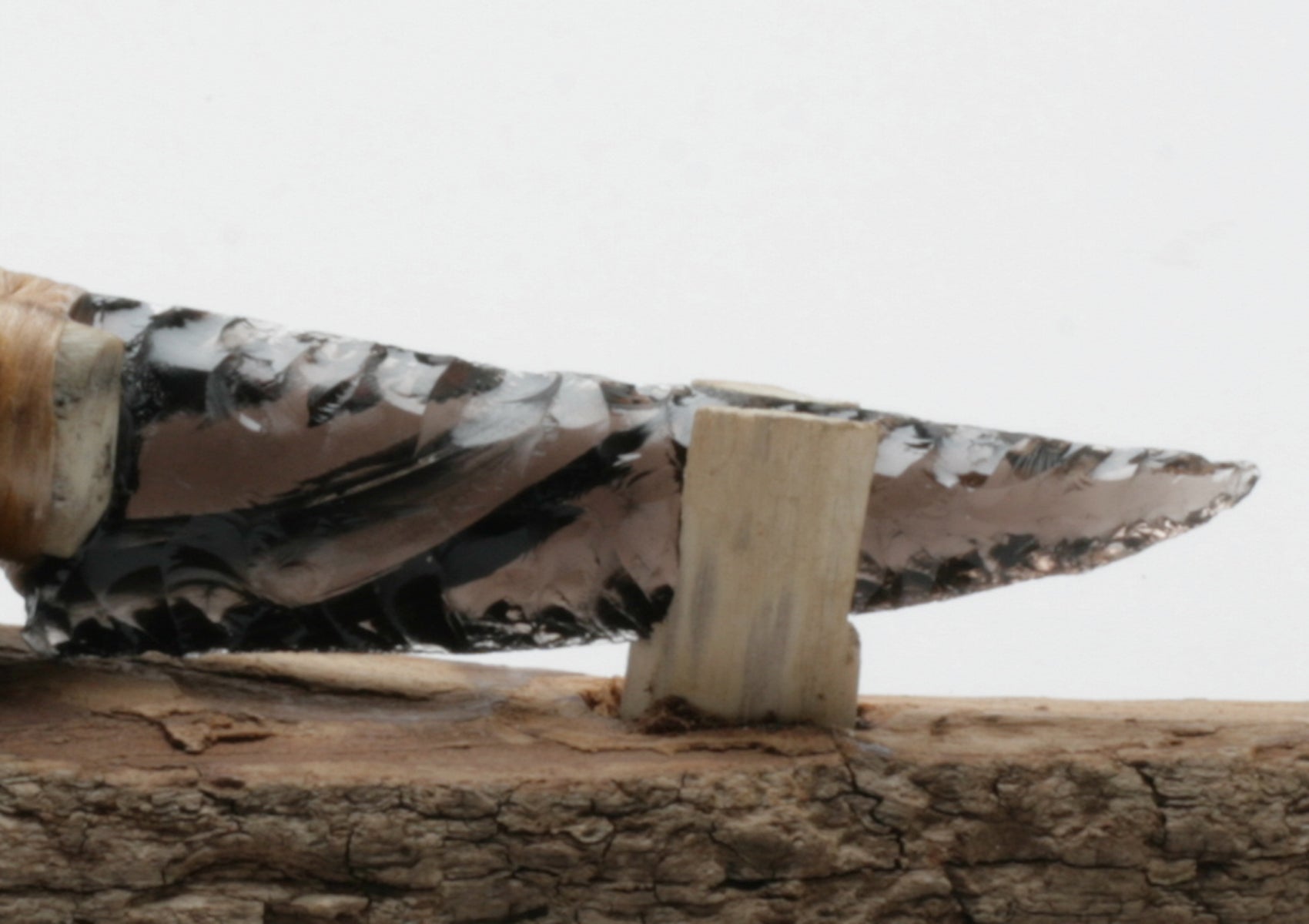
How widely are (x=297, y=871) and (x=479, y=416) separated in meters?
0.56

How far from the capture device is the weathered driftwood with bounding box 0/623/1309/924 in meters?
1.81

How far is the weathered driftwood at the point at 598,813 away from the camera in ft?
5.93

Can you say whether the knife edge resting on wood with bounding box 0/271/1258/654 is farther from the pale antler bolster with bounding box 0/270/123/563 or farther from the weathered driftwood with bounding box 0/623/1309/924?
the weathered driftwood with bounding box 0/623/1309/924

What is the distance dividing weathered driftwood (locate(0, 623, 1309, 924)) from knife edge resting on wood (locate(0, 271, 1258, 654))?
123mm

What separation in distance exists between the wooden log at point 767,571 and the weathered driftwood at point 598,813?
0.05 meters

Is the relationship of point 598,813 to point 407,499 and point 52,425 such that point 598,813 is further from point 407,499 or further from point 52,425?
point 52,425

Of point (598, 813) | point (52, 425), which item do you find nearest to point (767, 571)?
point (598, 813)

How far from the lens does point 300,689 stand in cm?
216

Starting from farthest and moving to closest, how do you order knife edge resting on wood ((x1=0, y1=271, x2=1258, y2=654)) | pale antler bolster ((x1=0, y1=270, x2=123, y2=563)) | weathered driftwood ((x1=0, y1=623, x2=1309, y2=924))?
knife edge resting on wood ((x1=0, y1=271, x2=1258, y2=654)) < pale antler bolster ((x1=0, y1=270, x2=123, y2=563)) < weathered driftwood ((x1=0, y1=623, x2=1309, y2=924))

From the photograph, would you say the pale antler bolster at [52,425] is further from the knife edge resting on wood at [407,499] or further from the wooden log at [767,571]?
the wooden log at [767,571]

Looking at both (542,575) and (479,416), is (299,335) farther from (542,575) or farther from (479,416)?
(542,575)

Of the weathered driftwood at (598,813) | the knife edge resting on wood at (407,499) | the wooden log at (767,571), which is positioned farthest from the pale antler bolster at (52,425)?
the wooden log at (767,571)


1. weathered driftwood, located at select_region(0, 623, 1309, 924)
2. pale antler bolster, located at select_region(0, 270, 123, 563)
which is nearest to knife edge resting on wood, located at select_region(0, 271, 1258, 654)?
pale antler bolster, located at select_region(0, 270, 123, 563)

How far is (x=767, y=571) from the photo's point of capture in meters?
2.02
